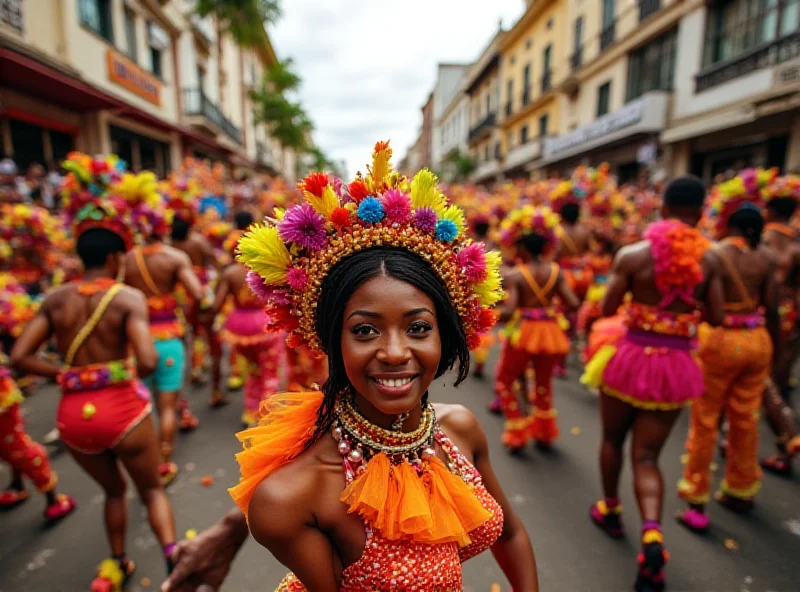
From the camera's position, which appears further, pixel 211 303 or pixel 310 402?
pixel 211 303

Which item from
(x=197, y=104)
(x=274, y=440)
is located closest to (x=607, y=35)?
(x=197, y=104)

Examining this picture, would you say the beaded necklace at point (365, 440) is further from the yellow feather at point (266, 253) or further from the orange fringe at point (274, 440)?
the yellow feather at point (266, 253)

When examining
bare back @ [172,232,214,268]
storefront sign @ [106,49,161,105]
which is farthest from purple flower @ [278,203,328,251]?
storefront sign @ [106,49,161,105]

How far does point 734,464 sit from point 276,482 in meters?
3.63

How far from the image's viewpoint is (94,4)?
1291cm

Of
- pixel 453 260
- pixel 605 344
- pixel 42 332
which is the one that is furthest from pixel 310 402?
pixel 605 344

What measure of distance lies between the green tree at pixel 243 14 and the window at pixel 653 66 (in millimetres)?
13845

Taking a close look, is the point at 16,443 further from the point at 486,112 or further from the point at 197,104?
the point at 486,112

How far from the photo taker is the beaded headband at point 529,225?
4.44 metres

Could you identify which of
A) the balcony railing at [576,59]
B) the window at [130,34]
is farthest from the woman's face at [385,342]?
the balcony railing at [576,59]

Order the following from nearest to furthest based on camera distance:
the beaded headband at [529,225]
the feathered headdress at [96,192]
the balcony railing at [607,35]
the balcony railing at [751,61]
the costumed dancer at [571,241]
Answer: the feathered headdress at [96,192] → the beaded headband at [529,225] → the costumed dancer at [571,241] → the balcony railing at [751,61] → the balcony railing at [607,35]

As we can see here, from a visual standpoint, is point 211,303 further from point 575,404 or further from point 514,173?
point 514,173

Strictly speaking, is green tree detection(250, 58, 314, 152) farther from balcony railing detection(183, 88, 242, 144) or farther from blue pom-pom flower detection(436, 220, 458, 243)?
blue pom-pom flower detection(436, 220, 458, 243)

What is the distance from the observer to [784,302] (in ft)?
15.0
